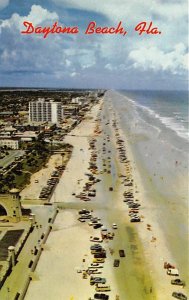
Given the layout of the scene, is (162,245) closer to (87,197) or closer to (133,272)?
(133,272)

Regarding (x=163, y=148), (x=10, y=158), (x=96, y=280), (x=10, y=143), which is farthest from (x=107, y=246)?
(x=10, y=143)

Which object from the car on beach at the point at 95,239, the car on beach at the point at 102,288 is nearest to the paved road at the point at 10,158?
the car on beach at the point at 95,239

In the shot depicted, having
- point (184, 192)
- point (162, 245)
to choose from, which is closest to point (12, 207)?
point (162, 245)

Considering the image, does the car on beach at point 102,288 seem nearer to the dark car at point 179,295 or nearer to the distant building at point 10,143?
the dark car at point 179,295

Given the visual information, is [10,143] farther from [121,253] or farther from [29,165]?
[121,253]

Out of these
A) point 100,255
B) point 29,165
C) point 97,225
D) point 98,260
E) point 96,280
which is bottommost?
point 96,280

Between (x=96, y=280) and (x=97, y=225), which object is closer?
(x=96, y=280)
